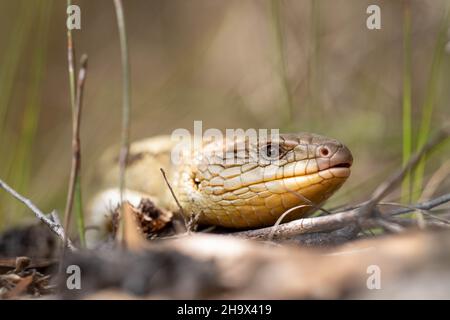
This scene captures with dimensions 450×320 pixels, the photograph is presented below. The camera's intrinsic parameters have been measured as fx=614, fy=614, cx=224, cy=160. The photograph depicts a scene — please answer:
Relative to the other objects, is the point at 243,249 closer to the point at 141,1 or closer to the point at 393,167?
the point at 393,167

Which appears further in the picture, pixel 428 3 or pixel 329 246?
pixel 428 3

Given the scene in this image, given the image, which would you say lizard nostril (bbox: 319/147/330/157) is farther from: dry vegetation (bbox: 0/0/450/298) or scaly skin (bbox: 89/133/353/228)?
dry vegetation (bbox: 0/0/450/298)

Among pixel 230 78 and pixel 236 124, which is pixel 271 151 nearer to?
pixel 236 124

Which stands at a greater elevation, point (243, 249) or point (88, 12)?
point (88, 12)

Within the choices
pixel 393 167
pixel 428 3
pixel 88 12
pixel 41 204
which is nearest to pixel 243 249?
pixel 393 167

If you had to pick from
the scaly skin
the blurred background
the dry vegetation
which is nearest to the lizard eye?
the scaly skin

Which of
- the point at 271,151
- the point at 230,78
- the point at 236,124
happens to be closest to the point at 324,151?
the point at 271,151
